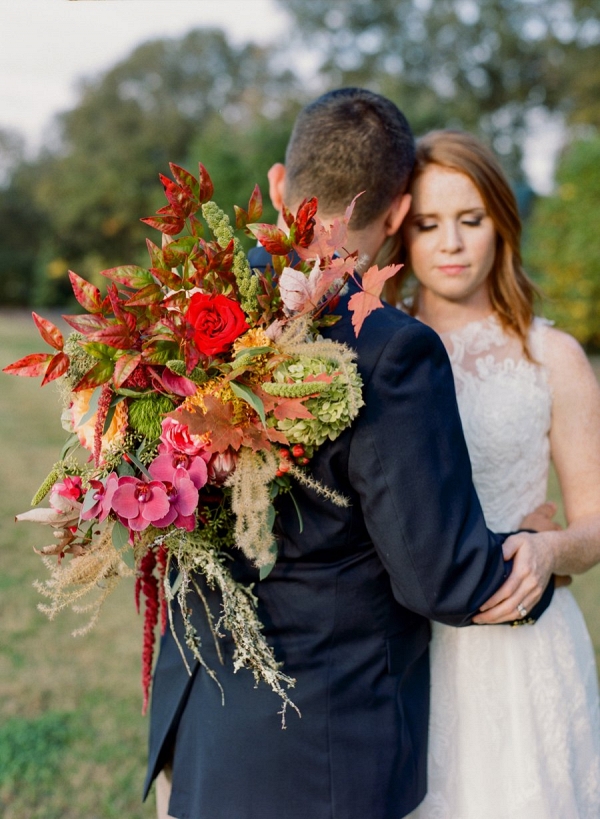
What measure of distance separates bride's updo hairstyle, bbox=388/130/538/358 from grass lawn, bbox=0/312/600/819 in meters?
2.73

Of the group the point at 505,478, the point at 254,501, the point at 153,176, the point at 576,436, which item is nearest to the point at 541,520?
the point at 505,478

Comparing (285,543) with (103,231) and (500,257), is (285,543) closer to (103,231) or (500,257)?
(500,257)

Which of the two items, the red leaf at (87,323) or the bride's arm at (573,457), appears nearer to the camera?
the red leaf at (87,323)

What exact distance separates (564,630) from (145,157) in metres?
32.3

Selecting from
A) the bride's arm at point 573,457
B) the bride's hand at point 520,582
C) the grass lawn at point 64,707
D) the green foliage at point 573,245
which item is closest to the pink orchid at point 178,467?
the bride's hand at point 520,582

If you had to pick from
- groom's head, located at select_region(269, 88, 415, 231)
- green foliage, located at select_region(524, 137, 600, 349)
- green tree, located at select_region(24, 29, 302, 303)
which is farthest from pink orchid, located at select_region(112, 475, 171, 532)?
green tree, located at select_region(24, 29, 302, 303)

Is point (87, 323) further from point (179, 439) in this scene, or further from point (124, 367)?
point (179, 439)

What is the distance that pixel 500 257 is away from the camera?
2.69 m

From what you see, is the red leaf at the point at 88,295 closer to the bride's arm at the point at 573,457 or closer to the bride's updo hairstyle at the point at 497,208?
the bride's arm at the point at 573,457

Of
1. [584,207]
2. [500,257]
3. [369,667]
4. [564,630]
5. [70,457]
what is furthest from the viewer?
[584,207]

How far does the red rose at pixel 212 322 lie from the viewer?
148 cm

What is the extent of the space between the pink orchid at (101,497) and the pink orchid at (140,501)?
0.01 m

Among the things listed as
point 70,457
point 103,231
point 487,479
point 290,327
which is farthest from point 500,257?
point 103,231

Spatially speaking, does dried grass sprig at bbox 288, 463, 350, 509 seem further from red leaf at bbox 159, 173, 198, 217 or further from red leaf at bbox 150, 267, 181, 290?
red leaf at bbox 159, 173, 198, 217
